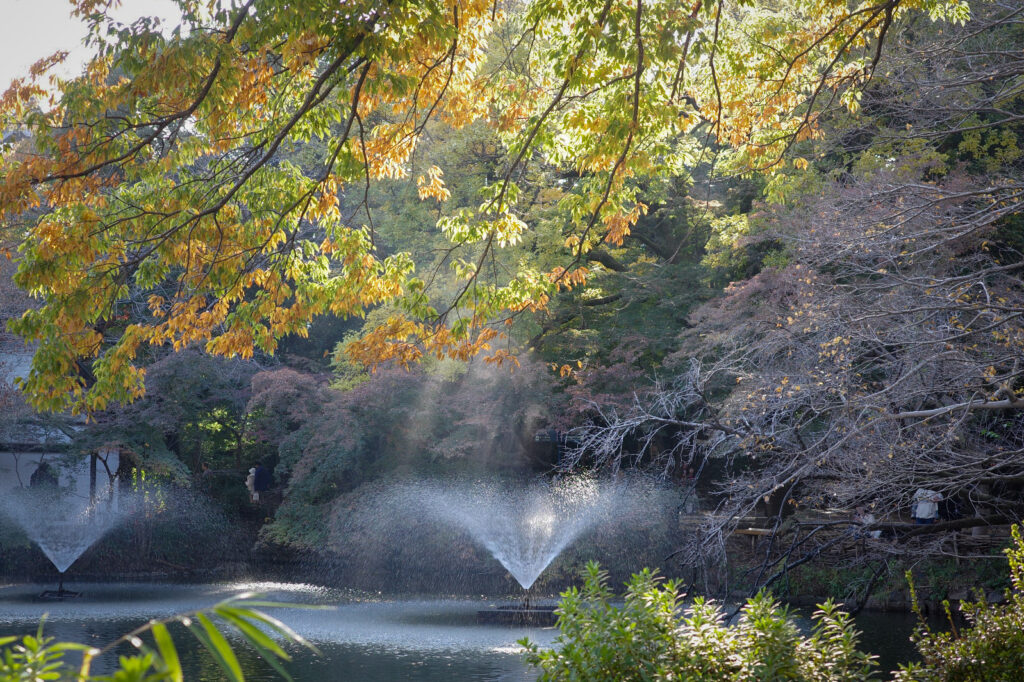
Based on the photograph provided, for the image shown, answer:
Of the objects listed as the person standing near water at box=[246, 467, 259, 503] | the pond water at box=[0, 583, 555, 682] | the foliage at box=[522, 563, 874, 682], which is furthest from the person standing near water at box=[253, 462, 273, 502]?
the foliage at box=[522, 563, 874, 682]

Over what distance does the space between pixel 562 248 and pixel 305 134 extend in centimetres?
844

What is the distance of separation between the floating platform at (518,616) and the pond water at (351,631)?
0.77 ft

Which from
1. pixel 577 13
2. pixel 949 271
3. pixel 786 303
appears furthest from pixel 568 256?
pixel 577 13

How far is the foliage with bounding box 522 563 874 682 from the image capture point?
13.6 ft

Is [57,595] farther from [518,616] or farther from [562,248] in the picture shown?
[562,248]

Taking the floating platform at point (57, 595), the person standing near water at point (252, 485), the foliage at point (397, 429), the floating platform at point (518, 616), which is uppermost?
the foliage at point (397, 429)

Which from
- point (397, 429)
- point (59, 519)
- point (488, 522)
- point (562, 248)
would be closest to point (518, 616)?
point (488, 522)

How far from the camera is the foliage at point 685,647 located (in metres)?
4.14

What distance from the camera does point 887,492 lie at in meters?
8.82

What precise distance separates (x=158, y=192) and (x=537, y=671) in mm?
5916

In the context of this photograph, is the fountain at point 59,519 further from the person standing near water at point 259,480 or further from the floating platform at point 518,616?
the floating platform at point 518,616

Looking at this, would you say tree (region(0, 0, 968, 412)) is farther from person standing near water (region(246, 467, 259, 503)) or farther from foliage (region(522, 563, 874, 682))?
person standing near water (region(246, 467, 259, 503))

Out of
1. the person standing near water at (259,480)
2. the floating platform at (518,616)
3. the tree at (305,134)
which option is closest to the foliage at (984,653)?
the tree at (305,134)

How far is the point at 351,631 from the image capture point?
475 inches
